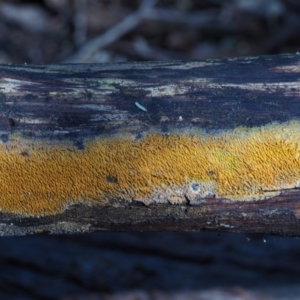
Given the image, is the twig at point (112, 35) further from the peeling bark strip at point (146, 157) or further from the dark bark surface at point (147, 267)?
the peeling bark strip at point (146, 157)

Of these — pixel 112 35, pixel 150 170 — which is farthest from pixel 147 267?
pixel 112 35

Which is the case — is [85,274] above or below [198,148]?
above

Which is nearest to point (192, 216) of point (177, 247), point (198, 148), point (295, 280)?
point (198, 148)

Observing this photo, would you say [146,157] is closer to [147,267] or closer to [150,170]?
[150,170]

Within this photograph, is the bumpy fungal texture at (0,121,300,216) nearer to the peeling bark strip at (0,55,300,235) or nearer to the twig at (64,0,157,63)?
the peeling bark strip at (0,55,300,235)

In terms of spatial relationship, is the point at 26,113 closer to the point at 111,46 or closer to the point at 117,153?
the point at 117,153

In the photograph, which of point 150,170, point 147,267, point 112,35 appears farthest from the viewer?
point 112,35

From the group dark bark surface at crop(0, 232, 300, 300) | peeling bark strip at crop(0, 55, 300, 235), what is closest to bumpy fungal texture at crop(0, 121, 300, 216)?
peeling bark strip at crop(0, 55, 300, 235)

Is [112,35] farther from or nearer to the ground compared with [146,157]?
farther from the ground
